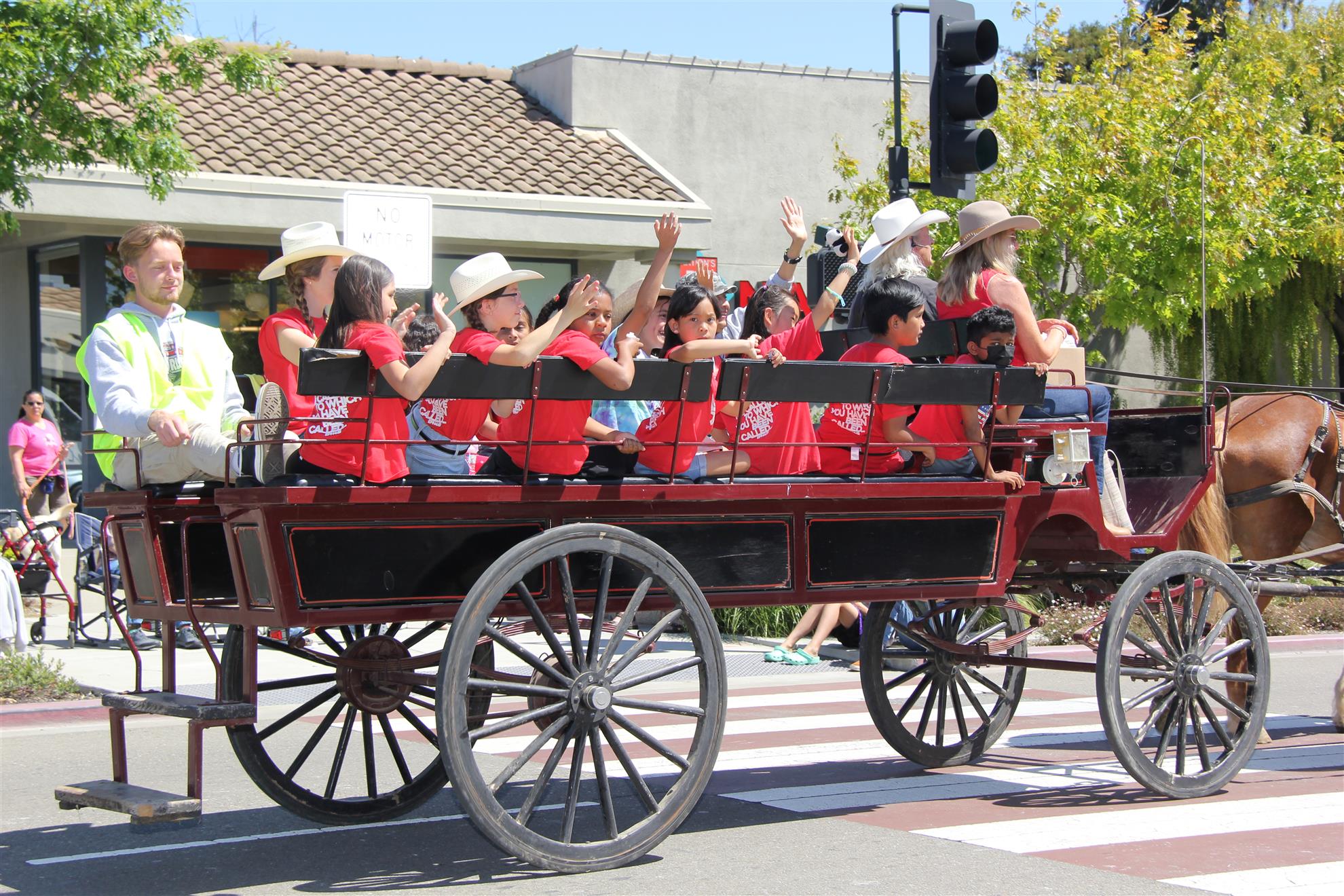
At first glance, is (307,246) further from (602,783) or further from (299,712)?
(602,783)

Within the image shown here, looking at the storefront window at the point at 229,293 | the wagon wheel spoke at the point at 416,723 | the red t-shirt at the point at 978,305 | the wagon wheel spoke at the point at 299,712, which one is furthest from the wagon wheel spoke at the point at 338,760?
the storefront window at the point at 229,293

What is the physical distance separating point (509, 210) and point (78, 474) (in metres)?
5.88

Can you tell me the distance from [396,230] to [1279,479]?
5518 mm

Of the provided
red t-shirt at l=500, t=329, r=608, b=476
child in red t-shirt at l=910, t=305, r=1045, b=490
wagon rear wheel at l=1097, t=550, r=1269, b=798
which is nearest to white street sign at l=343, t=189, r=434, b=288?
red t-shirt at l=500, t=329, r=608, b=476

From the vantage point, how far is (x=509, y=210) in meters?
17.0

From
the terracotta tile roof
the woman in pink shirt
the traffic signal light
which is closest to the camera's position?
the traffic signal light

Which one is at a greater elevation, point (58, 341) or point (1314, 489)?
point (58, 341)

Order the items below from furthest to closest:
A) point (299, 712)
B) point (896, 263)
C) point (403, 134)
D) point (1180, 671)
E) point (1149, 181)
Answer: point (403, 134) < point (1149, 181) < point (896, 263) < point (1180, 671) < point (299, 712)

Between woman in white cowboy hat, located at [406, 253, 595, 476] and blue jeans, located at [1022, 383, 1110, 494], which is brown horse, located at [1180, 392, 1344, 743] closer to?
blue jeans, located at [1022, 383, 1110, 494]

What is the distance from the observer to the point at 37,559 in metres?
12.2

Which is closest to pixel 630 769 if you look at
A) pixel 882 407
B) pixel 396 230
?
pixel 882 407

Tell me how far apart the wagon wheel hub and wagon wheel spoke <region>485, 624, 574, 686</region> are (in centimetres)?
84

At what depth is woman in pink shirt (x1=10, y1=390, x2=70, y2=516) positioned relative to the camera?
14.0 m

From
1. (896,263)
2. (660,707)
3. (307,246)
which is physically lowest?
(660,707)
